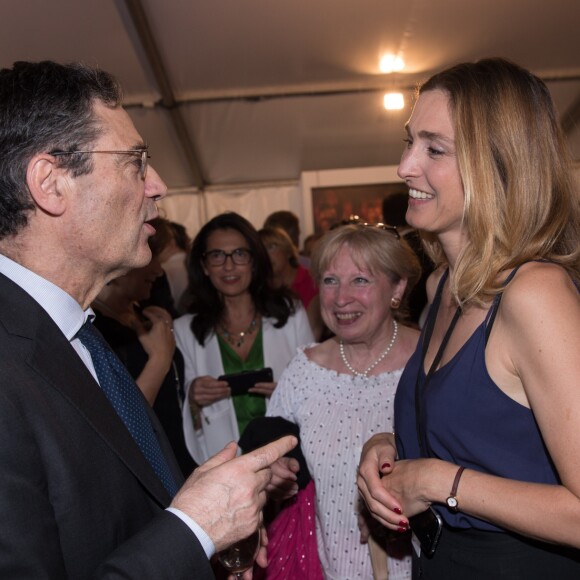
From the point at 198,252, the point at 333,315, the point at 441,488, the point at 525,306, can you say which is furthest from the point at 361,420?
the point at 198,252

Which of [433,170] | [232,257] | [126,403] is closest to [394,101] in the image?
[232,257]

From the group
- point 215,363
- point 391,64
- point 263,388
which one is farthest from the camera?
point 391,64

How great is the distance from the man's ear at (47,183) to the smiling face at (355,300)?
128cm

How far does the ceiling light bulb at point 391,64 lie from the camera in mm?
5562

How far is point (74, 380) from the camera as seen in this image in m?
1.24

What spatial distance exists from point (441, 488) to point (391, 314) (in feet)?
4.01

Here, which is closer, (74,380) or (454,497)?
(74,380)

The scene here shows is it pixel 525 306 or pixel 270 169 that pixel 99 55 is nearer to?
pixel 270 169

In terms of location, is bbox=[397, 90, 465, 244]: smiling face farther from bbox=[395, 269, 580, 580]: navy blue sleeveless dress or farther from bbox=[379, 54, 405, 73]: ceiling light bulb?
bbox=[379, 54, 405, 73]: ceiling light bulb

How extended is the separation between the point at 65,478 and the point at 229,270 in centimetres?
240

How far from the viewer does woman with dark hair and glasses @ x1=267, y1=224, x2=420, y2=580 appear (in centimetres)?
212

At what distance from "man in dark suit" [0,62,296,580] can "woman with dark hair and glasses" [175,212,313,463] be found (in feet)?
5.37

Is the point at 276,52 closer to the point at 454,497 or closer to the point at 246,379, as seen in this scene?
the point at 246,379

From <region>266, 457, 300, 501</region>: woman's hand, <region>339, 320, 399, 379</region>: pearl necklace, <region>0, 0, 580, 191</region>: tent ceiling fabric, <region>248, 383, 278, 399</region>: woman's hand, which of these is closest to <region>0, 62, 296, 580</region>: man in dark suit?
<region>266, 457, 300, 501</region>: woman's hand
